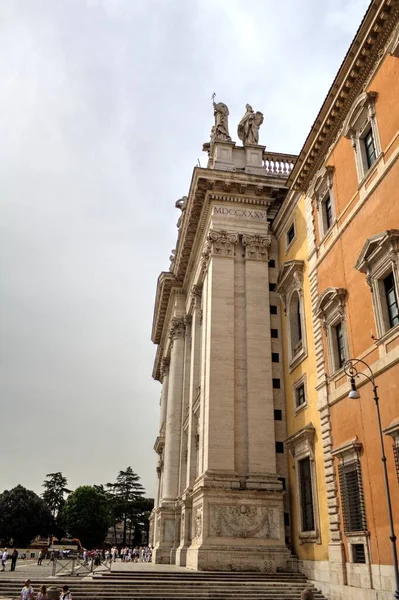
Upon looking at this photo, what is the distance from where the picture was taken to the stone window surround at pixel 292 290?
957 inches

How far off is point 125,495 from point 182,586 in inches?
4021

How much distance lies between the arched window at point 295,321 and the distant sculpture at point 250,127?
449 inches

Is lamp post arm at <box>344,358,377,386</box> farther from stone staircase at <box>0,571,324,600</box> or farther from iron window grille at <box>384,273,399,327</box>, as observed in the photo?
stone staircase at <box>0,571,324,600</box>

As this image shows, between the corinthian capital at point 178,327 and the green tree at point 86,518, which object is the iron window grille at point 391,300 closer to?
the corinthian capital at point 178,327

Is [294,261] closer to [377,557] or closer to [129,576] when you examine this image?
[377,557]

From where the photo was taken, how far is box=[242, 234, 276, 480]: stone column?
24938mm

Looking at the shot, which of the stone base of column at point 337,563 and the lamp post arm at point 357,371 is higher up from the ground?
the lamp post arm at point 357,371

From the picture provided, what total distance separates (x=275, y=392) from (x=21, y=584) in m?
13.7

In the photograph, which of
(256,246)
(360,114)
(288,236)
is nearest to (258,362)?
(256,246)

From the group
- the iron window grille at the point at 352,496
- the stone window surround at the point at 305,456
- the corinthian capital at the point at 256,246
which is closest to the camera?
the iron window grille at the point at 352,496

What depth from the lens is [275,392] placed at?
26719mm

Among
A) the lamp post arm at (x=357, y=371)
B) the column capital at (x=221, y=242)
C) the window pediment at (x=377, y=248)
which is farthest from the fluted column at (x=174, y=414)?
the window pediment at (x=377, y=248)

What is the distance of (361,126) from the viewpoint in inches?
779

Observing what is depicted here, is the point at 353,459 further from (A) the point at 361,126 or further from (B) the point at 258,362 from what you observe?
(A) the point at 361,126
